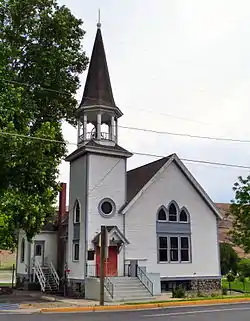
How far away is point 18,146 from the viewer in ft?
66.8

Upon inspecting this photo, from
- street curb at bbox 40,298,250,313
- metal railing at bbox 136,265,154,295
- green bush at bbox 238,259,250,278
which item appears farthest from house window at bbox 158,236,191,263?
green bush at bbox 238,259,250,278

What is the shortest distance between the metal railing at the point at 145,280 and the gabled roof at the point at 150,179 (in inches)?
147

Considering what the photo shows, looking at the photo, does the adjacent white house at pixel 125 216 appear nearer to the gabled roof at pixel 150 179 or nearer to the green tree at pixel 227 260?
the gabled roof at pixel 150 179

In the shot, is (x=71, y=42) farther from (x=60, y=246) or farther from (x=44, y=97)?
(x=60, y=246)

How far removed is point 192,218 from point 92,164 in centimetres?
792

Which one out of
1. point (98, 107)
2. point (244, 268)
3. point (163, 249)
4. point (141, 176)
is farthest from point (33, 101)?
point (244, 268)

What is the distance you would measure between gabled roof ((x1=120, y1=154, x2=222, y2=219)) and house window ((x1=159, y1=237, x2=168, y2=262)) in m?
3.32

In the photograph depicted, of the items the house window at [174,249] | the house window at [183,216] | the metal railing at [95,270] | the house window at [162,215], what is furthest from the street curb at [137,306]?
the house window at [183,216]

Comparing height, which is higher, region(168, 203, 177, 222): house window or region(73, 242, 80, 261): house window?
region(168, 203, 177, 222): house window

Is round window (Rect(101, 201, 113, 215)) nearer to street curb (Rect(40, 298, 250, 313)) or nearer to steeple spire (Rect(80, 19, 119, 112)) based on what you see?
steeple spire (Rect(80, 19, 119, 112))

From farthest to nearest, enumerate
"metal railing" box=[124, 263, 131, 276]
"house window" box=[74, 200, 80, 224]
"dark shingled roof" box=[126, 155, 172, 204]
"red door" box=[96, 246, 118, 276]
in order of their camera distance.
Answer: "dark shingled roof" box=[126, 155, 172, 204], "house window" box=[74, 200, 80, 224], "metal railing" box=[124, 263, 131, 276], "red door" box=[96, 246, 118, 276]

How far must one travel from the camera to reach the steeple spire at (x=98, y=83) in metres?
28.9

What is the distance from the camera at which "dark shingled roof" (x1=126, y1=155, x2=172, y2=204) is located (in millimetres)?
28812

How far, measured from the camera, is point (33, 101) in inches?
928
